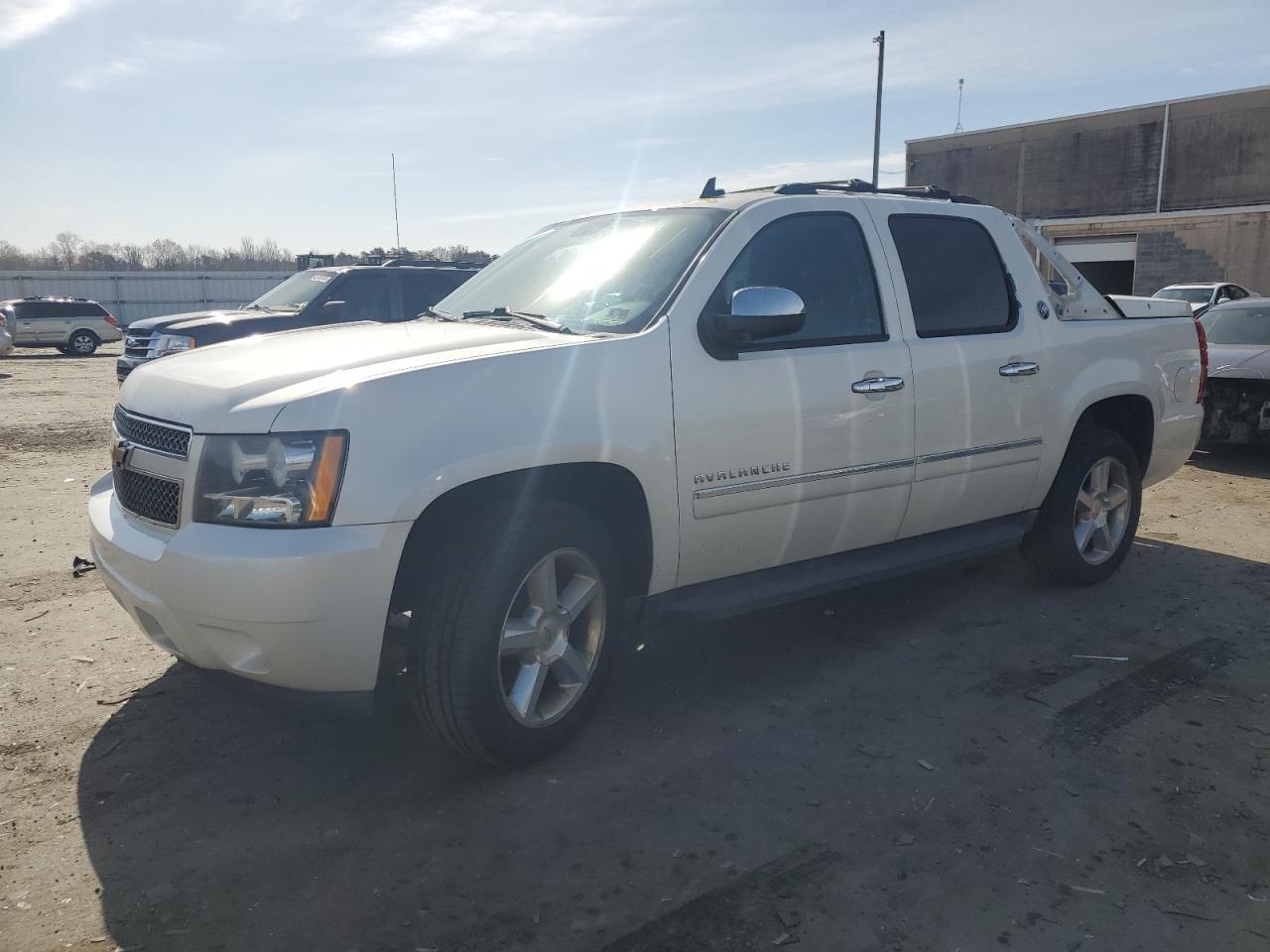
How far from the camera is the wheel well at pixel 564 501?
3176 mm

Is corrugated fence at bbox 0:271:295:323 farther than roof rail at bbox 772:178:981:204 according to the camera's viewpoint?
Yes

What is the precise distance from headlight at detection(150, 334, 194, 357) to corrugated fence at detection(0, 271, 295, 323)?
30486 millimetres

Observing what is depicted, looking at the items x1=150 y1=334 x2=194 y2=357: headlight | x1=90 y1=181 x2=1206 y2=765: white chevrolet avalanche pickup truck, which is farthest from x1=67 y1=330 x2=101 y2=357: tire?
x1=90 y1=181 x2=1206 y2=765: white chevrolet avalanche pickup truck

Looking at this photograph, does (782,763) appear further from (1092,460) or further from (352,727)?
(1092,460)

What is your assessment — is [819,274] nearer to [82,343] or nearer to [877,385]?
[877,385]

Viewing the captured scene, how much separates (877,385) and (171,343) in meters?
8.71

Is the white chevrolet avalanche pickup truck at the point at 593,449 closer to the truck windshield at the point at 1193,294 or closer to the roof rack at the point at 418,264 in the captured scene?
the roof rack at the point at 418,264

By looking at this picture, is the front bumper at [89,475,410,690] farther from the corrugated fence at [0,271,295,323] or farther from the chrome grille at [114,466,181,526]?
the corrugated fence at [0,271,295,323]

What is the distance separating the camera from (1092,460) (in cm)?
522

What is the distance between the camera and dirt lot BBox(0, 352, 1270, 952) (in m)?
2.62

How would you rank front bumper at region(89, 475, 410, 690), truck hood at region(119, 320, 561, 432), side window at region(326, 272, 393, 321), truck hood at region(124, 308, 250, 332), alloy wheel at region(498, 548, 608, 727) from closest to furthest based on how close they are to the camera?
1. front bumper at region(89, 475, 410, 690)
2. truck hood at region(119, 320, 561, 432)
3. alloy wheel at region(498, 548, 608, 727)
4. truck hood at region(124, 308, 250, 332)
5. side window at region(326, 272, 393, 321)

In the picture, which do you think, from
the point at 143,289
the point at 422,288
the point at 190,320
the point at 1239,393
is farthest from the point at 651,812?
the point at 143,289

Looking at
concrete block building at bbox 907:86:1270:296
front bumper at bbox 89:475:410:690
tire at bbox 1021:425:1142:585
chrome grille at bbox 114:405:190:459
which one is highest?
concrete block building at bbox 907:86:1270:296

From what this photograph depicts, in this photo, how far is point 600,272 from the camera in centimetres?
404
